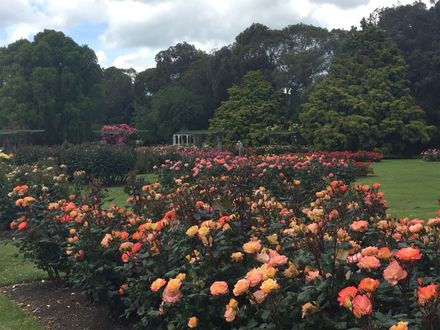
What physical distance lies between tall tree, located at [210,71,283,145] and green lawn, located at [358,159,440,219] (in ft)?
65.1

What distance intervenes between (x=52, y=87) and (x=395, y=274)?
4088 centimetres

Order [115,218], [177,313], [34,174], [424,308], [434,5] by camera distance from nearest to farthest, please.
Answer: [424,308] < [177,313] < [115,218] < [34,174] < [434,5]

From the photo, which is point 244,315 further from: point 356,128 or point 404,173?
point 356,128

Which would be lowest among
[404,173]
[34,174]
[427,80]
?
[404,173]

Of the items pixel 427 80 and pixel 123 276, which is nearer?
pixel 123 276

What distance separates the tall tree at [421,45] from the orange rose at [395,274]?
30.4 metres

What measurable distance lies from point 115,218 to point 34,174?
4909 mm

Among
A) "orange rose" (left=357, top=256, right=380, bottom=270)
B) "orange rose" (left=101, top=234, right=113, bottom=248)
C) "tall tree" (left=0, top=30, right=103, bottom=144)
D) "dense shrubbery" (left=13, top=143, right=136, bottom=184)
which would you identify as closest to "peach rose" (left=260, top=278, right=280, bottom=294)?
"orange rose" (left=357, top=256, right=380, bottom=270)

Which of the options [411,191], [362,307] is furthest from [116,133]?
[362,307]

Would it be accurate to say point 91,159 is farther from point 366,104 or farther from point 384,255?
point 366,104

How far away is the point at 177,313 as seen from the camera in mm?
2639

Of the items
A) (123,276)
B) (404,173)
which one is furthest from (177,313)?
(404,173)

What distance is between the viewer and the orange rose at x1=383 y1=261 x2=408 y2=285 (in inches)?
74.0

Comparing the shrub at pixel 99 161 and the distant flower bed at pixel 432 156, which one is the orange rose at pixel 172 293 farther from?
the distant flower bed at pixel 432 156
